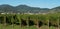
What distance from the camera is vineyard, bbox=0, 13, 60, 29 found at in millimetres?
22266

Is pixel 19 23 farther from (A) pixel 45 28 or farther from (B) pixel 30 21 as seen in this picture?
(A) pixel 45 28

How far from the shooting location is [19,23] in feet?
83.8

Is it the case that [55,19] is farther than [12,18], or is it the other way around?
[12,18]

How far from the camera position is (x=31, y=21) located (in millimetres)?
24969

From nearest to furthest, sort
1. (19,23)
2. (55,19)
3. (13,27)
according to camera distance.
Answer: (55,19), (13,27), (19,23)

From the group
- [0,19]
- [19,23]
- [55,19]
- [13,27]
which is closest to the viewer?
[55,19]

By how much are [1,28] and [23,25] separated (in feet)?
9.97

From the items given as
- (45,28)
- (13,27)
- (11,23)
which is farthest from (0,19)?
(45,28)

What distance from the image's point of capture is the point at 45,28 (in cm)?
2247

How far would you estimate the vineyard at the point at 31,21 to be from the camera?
2227 cm

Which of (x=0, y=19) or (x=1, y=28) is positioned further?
(x=0, y=19)

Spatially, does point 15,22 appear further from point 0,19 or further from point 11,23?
point 0,19

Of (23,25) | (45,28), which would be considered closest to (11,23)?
(23,25)

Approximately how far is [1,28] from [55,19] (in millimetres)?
7322
